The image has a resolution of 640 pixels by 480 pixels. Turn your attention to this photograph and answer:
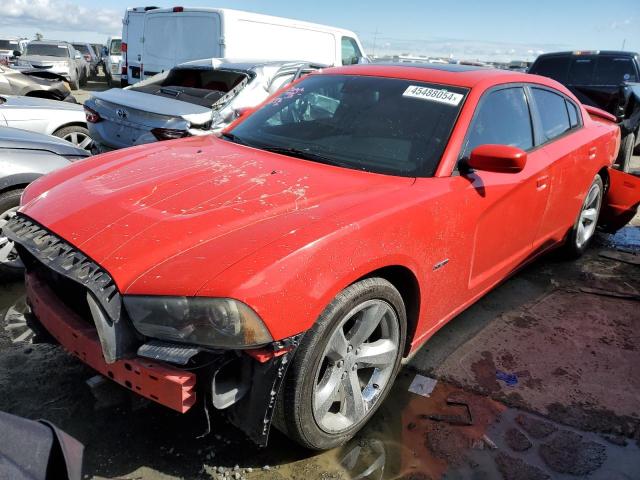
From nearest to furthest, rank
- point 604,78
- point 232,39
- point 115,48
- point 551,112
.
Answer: point 551,112, point 232,39, point 604,78, point 115,48

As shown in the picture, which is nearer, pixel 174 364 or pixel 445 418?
pixel 174 364

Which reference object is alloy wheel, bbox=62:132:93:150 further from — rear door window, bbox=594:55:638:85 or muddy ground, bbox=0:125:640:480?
rear door window, bbox=594:55:638:85

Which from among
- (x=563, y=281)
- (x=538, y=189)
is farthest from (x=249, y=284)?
(x=563, y=281)

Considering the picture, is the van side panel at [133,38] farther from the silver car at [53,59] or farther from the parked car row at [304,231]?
the parked car row at [304,231]

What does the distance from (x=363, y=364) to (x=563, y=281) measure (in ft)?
8.48

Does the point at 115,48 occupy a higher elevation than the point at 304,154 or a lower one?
higher

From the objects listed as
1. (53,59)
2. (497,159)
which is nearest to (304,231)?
(497,159)

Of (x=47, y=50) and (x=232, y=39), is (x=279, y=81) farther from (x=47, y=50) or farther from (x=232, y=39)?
(x=47, y=50)

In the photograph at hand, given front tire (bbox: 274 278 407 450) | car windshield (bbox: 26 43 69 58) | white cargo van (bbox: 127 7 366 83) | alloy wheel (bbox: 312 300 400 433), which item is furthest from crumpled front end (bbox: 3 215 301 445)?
car windshield (bbox: 26 43 69 58)

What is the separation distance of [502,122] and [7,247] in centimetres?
333

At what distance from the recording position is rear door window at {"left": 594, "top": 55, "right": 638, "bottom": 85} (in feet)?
28.5

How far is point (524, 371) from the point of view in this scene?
2971mm

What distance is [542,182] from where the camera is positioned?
334cm

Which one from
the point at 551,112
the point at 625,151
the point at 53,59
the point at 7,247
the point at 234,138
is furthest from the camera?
the point at 53,59
